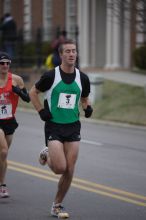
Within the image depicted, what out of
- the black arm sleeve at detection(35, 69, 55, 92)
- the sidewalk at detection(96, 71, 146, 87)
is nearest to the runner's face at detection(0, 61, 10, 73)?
the black arm sleeve at detection(35, 69, 55, 92)

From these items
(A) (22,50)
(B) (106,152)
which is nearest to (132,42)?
(A) (22,50)

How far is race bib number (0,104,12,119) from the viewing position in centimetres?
968

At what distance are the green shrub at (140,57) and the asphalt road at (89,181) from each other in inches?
468

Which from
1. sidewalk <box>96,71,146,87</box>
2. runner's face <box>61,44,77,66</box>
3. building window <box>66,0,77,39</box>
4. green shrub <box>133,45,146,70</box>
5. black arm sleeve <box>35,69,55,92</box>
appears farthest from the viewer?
building window <box>66,0,77,39</box>

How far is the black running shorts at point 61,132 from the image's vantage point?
8.51 m

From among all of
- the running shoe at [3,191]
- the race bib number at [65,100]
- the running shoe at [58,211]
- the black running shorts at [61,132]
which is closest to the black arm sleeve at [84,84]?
the race bib number at [65,100]

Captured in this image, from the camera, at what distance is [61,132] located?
852cm

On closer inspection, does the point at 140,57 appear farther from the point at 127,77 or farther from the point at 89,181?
the point at 89,181

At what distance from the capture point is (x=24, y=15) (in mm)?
38250

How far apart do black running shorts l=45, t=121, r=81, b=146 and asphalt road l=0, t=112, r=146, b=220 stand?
90cm

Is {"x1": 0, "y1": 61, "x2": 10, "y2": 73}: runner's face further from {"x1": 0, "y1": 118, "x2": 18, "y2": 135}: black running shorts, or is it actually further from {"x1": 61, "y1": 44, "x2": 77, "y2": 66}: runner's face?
{"x1": 61, "y1": 44, "x2": 77, "y2": 66}: runner's face

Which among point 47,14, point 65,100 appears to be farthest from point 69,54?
point 47,14

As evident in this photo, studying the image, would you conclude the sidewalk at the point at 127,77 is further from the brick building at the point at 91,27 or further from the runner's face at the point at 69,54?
the runner's face at the point at 69,54

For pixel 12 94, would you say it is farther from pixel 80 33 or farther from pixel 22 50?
pixel 80 33
